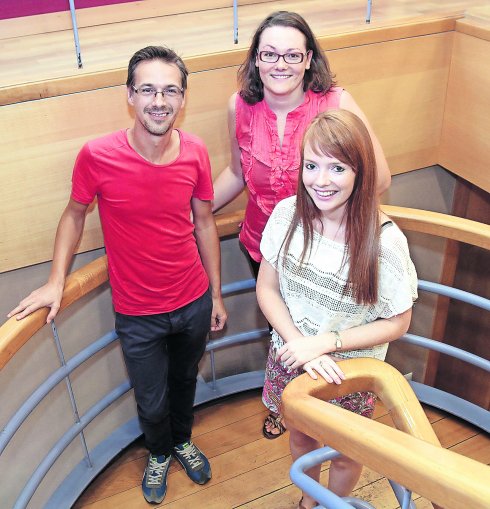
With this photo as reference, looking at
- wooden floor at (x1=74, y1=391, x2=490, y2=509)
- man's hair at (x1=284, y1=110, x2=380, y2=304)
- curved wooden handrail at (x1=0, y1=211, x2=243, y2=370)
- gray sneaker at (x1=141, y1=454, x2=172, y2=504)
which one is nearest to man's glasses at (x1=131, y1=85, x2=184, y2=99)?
man's hair at (x1=284, y1=110, x2=380, y2=304)

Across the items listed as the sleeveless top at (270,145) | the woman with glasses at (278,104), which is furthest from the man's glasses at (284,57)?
the sleeveless top at (270,145)

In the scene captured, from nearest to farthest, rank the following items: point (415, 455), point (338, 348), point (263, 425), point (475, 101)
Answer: point (415, 455) → point (338, 348) → point (475, 101) → point (263, 425)

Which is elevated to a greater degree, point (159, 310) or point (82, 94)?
point (82, 94)

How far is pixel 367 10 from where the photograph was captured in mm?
2551

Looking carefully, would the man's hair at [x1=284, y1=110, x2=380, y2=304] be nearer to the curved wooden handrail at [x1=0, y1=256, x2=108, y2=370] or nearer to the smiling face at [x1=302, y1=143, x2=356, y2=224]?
→ the smiling face at [x1=302, y1=143, x2=356, y2=224]

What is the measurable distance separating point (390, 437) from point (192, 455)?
1676 mm

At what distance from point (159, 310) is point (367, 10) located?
137cm

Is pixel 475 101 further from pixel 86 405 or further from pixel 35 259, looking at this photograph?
pixel 86 405

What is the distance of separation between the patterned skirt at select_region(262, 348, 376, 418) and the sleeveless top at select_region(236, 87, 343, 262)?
51cm

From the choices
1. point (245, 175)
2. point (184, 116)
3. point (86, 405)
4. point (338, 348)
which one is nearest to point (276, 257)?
point (338, 348)

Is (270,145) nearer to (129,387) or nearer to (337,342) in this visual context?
(337,342)

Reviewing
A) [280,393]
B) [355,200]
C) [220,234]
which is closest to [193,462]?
[280,393]

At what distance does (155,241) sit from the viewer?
6.89 ft

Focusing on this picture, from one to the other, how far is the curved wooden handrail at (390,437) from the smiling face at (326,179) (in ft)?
1.45
